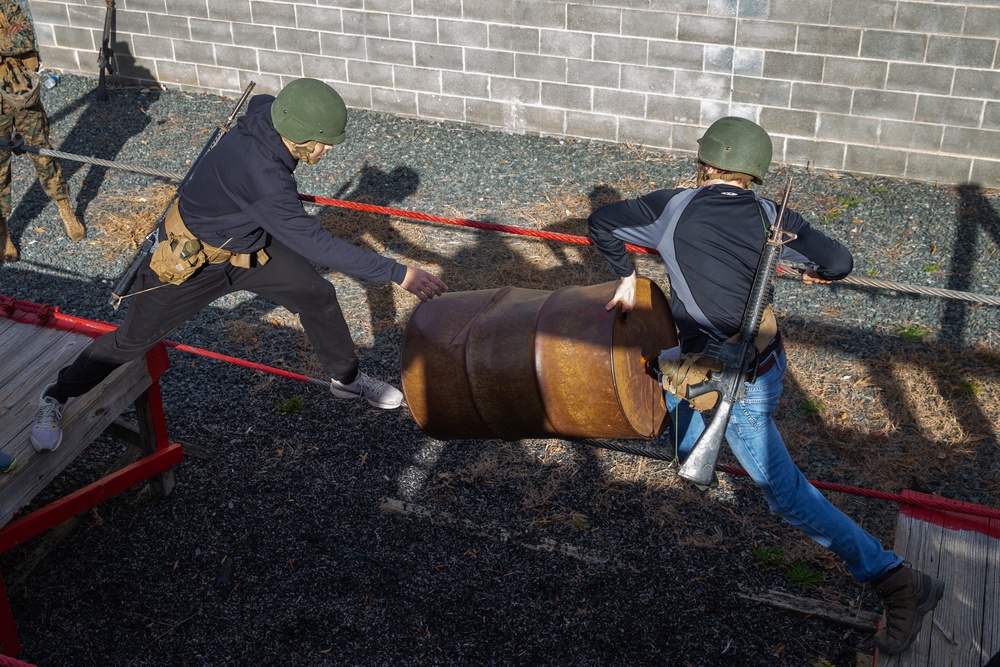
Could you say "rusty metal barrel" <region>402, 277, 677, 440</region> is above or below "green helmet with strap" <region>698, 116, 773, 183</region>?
below

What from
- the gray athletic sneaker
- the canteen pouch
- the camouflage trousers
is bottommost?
the gray athletic sneaker

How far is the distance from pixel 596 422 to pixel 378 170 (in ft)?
A: 17.2

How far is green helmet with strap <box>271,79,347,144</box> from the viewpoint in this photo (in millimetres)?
3605

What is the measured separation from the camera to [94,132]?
29.7 ft

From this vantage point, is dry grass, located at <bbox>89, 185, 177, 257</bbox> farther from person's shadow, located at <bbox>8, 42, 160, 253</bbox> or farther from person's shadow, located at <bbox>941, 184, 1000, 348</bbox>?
person's shadow, located at <bbox>941, 184, 1000, 348</bbox>

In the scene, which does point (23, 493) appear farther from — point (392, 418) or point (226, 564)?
point (392, 418)

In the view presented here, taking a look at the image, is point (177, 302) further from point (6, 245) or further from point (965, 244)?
point (965, 244)

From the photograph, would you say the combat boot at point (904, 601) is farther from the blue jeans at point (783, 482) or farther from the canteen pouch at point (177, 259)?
the canteen pouch at point (177, 259)

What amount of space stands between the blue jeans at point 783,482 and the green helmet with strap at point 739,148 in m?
0.75

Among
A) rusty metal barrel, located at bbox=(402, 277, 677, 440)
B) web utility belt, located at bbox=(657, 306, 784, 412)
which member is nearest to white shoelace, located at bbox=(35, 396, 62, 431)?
rusty metal barrel, located at bbox=(402, 277, 677, 440)

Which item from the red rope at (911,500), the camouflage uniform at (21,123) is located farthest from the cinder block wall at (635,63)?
the red rope at (911,500)

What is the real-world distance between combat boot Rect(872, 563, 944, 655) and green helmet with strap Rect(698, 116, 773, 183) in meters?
1.66

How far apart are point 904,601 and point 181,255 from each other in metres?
3.24

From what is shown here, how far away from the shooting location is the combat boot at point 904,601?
11.3 feet
